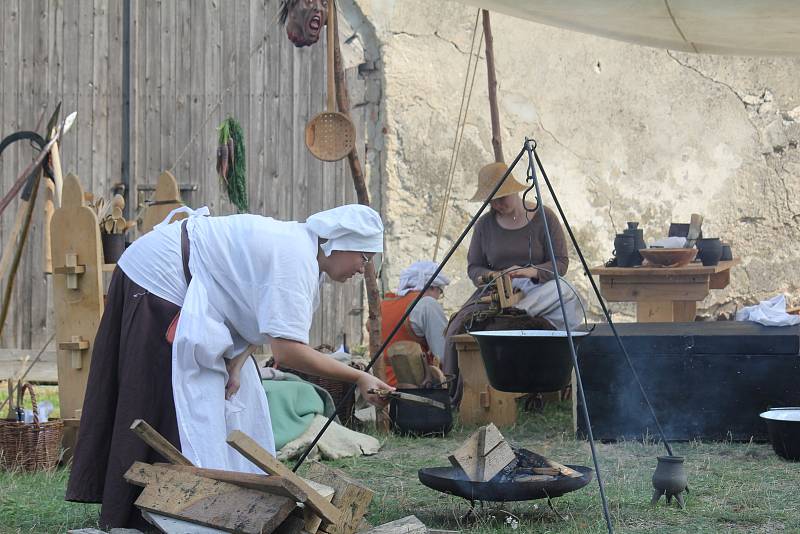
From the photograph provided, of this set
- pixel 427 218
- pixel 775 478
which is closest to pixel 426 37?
pixel 427 218

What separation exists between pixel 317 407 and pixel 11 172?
4.39m

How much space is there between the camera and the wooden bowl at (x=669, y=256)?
7.09 meters

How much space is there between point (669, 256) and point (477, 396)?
61.9 inches

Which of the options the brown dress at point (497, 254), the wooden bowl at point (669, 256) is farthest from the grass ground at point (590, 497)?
the wooden bowl at point (669, 256)

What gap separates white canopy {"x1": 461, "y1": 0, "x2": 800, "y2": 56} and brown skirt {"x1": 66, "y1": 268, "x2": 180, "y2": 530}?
292 centimetres

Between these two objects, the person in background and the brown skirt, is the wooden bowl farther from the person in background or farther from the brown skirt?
the brown skirt

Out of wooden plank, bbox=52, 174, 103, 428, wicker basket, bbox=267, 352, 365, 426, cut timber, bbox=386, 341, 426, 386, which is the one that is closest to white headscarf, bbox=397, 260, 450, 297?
cut timber, bbox=386, 341, 426, 386

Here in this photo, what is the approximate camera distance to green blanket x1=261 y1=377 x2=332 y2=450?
6020mm

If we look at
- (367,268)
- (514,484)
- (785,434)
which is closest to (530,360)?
(514,484)

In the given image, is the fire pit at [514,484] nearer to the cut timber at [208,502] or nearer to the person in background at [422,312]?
the cut timber at [208,502]

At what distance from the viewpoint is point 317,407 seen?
6.36 m

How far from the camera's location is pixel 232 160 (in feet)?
24.6

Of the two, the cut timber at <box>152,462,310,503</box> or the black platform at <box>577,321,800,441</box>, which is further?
the black platform at <box>577,321,800,441</box>

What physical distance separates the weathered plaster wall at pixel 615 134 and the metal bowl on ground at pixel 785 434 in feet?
12.9
